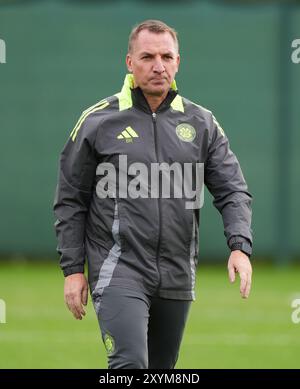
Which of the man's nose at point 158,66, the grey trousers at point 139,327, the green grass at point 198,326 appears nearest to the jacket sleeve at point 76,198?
the grey trousers at point 139,327

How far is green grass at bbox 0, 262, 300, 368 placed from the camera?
29.0 feet

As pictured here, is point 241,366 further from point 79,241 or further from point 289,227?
point 289,227

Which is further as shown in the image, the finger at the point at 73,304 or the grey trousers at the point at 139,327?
the finger at the point at 73,304

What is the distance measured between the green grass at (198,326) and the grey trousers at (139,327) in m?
2.80

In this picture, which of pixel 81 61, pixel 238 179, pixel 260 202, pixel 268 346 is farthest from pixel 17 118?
pixel 238 179

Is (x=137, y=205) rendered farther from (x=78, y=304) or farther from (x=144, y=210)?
(x=78, y=304)

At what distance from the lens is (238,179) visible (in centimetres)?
580

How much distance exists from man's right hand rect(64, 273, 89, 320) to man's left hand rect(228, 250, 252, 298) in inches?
30.1

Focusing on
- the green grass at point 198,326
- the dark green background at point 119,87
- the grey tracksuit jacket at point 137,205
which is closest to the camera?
the grey tracksuit jacket at point 137,205

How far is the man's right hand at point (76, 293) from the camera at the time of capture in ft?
18.3

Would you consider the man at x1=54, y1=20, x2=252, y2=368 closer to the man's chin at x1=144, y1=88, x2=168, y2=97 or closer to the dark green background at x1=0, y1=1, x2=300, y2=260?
the man's chin at x1=144, y1=88, x2=168, y2=97

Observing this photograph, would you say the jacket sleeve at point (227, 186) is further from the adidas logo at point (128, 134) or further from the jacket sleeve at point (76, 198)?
the jacket sleeve at point (76, 198)

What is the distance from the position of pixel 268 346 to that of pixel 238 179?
13.5ft

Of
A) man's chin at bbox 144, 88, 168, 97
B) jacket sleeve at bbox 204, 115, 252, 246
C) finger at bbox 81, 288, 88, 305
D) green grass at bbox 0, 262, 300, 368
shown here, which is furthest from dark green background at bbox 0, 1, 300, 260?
finger at bbox 81, 288, 88, 305
